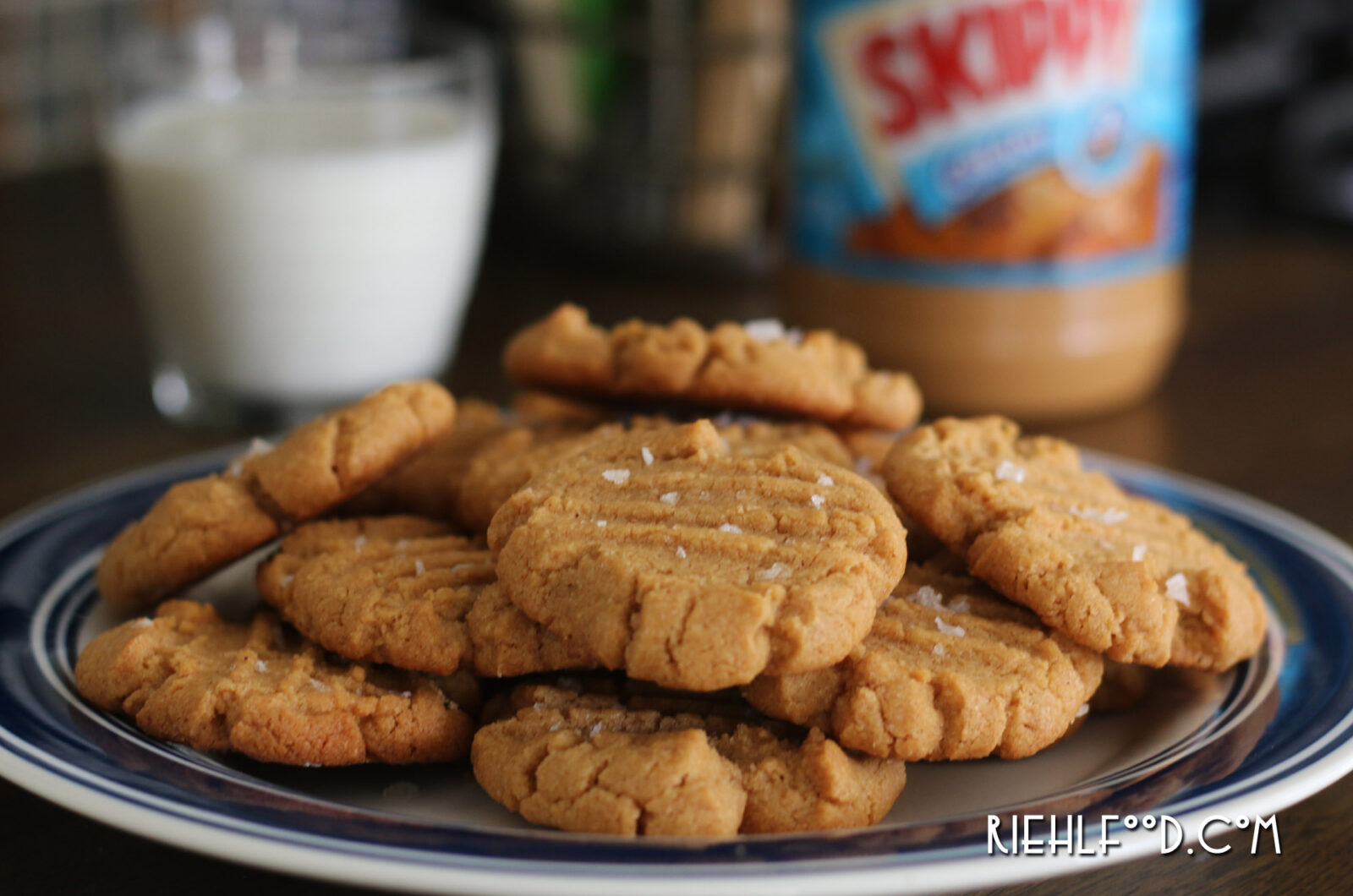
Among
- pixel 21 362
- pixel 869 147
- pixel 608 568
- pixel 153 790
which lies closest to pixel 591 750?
pixel 608 568

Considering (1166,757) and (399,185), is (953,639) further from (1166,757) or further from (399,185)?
(399,185)

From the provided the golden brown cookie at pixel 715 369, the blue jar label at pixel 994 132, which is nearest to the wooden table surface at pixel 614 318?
the blue jar label at pixel 994 132

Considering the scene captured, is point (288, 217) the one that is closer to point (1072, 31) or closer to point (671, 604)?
point (1072, 31)

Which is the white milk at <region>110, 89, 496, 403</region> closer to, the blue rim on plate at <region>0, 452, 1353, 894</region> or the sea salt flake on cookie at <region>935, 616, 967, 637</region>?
the blue rim on plate at <region>0, 452, 1353, 894</region>

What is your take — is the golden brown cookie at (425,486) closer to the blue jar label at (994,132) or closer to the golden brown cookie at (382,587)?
the golden brown cookie at (382,587)

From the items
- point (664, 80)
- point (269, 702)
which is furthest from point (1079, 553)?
point (664, 80)

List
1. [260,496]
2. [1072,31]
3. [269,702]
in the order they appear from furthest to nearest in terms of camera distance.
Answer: [1072,31] < [260,496] < [269,702]
